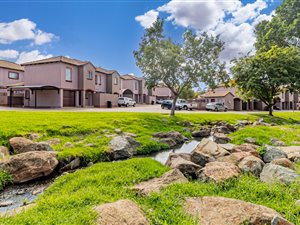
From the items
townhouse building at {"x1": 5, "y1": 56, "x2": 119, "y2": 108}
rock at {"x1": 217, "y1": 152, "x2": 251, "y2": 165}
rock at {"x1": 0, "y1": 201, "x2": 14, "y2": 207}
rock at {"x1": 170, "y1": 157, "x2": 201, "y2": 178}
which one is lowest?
rock at {"x1": 0, "y1": 201, "x2": 14, "y2": 207}

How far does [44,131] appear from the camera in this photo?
12.4 meters

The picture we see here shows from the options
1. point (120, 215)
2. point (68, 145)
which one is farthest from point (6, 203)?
point (68, 145)

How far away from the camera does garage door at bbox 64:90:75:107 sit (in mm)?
35853

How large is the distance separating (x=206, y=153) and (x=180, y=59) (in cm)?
1497

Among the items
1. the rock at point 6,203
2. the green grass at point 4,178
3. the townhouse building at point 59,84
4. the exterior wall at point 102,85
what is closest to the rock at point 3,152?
the green grass at point 4,178

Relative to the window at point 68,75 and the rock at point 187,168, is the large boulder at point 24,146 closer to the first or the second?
the rock at point 187,168

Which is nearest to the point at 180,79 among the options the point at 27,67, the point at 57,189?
the point at 57,189

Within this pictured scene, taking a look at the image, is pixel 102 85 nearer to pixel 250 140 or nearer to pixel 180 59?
pixel 180 59

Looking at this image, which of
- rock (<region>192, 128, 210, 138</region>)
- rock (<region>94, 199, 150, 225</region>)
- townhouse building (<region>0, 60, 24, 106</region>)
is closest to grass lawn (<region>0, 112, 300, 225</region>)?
rock (<region>94, 199, 150, 225</region>)

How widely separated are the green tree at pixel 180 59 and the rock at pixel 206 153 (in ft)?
45.5

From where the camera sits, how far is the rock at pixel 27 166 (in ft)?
24.3

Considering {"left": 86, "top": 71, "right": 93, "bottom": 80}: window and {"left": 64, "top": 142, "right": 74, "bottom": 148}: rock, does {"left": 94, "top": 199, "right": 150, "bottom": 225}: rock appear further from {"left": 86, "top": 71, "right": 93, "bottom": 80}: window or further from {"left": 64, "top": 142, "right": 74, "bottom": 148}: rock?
{"left": 86, "top": 71, "right": 93, "bottom": 80}: window

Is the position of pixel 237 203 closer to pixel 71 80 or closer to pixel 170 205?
pixel 170 205

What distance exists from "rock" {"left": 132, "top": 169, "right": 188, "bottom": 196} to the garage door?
106 feet
